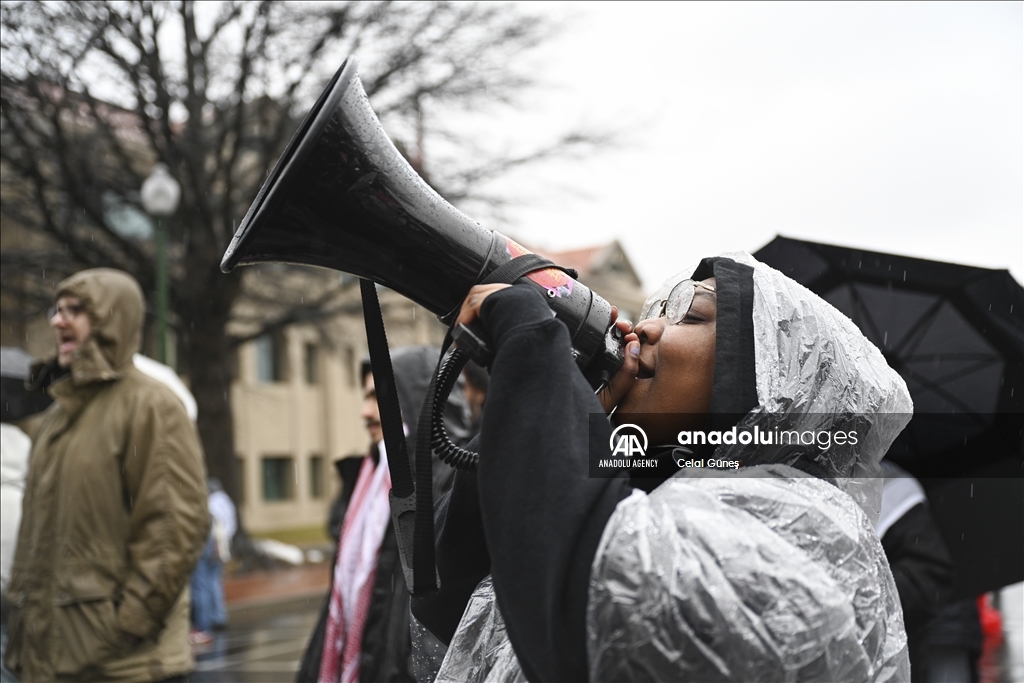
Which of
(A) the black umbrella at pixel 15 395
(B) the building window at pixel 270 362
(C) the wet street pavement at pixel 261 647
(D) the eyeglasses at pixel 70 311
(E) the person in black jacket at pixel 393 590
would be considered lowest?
(C) the wet street pavement at pixel 261 647

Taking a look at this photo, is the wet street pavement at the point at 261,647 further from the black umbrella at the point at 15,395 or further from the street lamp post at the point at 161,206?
the black umbrella at the point at 15,395

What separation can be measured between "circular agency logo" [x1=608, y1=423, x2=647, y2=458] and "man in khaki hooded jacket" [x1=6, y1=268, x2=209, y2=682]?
6.90ft

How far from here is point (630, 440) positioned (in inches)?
67.3

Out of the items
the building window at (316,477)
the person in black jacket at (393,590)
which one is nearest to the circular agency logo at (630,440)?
the person in black jacket at (393,590)

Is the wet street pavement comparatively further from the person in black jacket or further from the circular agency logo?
the circular agency logo

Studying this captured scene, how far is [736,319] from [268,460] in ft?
99.3

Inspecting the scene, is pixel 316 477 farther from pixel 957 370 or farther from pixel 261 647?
pixel 957 370

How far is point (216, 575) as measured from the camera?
10703mm

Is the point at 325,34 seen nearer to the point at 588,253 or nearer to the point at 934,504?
the point at 934,504

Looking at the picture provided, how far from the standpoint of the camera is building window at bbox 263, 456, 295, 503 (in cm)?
3071

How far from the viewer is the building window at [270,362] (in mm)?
29531

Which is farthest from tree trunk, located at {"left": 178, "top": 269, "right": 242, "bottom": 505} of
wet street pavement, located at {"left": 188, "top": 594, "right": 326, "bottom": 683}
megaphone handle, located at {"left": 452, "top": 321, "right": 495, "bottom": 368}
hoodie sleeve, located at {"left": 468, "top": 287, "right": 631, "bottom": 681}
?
hoodie sleeve, located at {"left": 468, "top": 287, "right": 631, "bottom": 681}

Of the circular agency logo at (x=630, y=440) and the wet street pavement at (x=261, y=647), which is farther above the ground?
the circular agency logo at (x=630, y=440)

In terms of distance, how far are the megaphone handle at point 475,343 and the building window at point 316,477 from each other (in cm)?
3114
